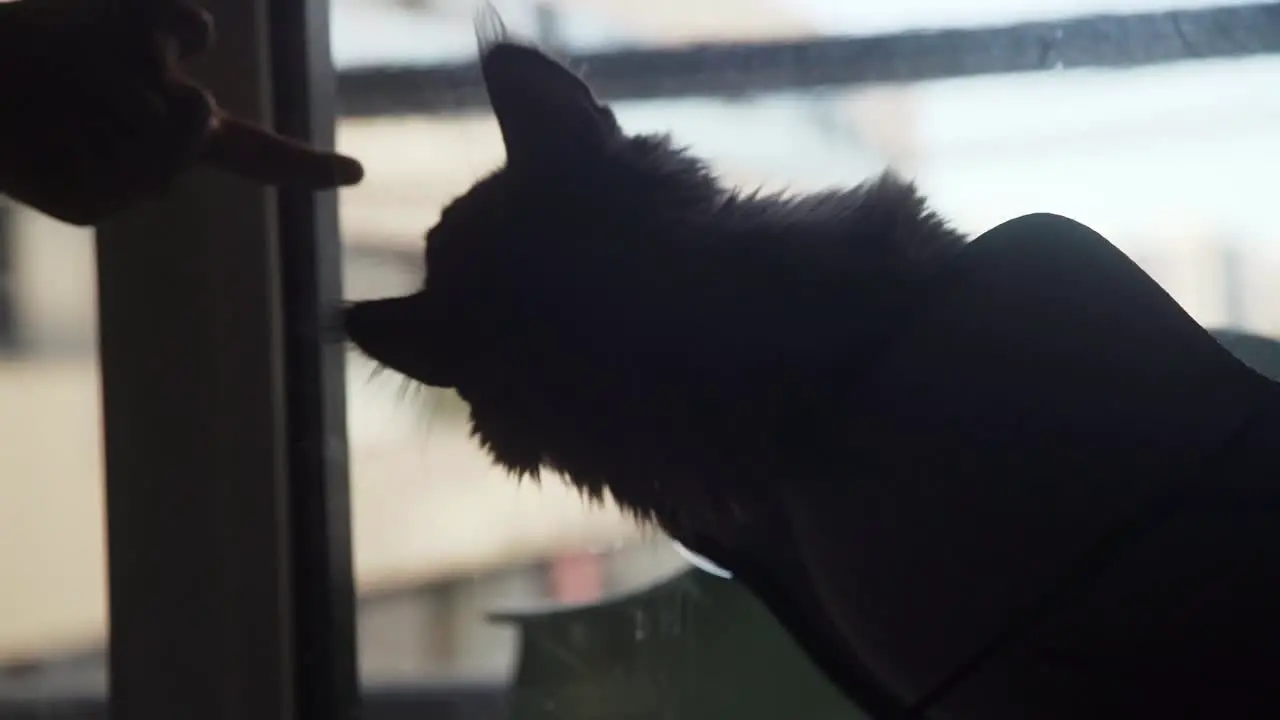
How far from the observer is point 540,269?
1.54 feet

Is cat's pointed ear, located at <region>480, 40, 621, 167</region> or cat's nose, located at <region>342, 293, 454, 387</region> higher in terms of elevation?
cat's pointed ear, located at <region>480, 40, 621, 167</region>

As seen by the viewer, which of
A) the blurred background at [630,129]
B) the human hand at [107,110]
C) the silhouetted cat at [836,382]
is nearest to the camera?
the silhouetted cat at [836,382]

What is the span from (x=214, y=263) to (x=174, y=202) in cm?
4

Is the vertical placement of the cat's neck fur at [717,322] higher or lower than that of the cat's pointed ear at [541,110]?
lower

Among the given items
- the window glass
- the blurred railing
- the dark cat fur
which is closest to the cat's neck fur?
the dark cat fur

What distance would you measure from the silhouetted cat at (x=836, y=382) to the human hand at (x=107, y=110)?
0.35 feet

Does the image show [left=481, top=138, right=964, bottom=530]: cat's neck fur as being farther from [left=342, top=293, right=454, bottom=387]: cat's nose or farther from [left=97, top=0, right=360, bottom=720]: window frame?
[left=97, top=0, right=360, bottom=720]: window frame

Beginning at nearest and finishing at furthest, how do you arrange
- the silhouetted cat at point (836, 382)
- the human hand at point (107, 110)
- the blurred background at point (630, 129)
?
the silhouetted cat at point (836, 382)
the human hand at point (107, 110)
the blurred background at point (630, 129)

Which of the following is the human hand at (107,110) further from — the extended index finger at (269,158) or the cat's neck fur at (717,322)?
the cat's neck fur at (717,322)

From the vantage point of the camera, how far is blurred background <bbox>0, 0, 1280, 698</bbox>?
0.64 meters

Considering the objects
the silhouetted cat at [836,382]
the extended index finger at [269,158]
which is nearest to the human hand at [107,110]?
the extended index finger at [269,158]

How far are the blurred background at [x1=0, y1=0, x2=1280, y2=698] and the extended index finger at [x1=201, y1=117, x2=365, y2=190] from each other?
7cm

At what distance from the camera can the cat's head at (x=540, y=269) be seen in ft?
1.51

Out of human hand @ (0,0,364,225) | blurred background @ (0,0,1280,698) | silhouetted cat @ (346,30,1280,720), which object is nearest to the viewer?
silhouetted cat @ (346,30,1280,720)
